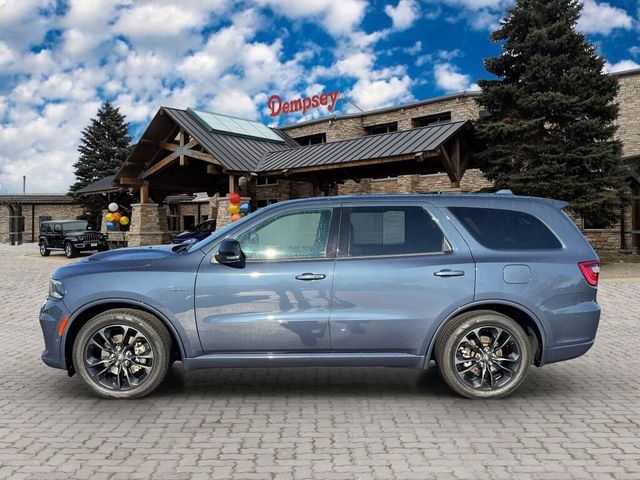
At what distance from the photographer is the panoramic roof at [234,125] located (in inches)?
1029

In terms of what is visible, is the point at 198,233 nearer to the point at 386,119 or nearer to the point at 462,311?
the point at 386,119

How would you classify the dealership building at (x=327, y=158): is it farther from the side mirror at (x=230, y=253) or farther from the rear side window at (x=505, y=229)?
the side mirror at (x=230, y=253)

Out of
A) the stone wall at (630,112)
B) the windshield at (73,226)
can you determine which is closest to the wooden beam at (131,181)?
the windshield at (73,226)

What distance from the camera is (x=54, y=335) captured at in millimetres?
5359

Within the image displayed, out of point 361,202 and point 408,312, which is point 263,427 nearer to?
point 408,312

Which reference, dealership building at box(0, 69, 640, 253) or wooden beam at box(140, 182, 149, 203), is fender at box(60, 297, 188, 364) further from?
wooden beam at box(140, 182, 149, 203)

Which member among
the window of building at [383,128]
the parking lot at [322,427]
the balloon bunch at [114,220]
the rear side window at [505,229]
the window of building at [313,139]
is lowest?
the parking lot at [322,427]

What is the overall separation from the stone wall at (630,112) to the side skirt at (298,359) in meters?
25.7

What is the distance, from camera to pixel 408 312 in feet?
17.2

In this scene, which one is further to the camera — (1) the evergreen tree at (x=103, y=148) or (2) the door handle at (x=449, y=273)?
(1) the evergreen tree at (x=103, y=148)

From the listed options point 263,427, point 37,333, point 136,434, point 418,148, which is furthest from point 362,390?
point 418,148

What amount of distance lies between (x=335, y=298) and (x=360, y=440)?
1305mm

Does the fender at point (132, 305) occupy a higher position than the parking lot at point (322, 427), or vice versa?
the fender at point (132, 305)

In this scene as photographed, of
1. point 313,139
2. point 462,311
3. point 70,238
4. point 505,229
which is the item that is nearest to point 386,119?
point 313,139
